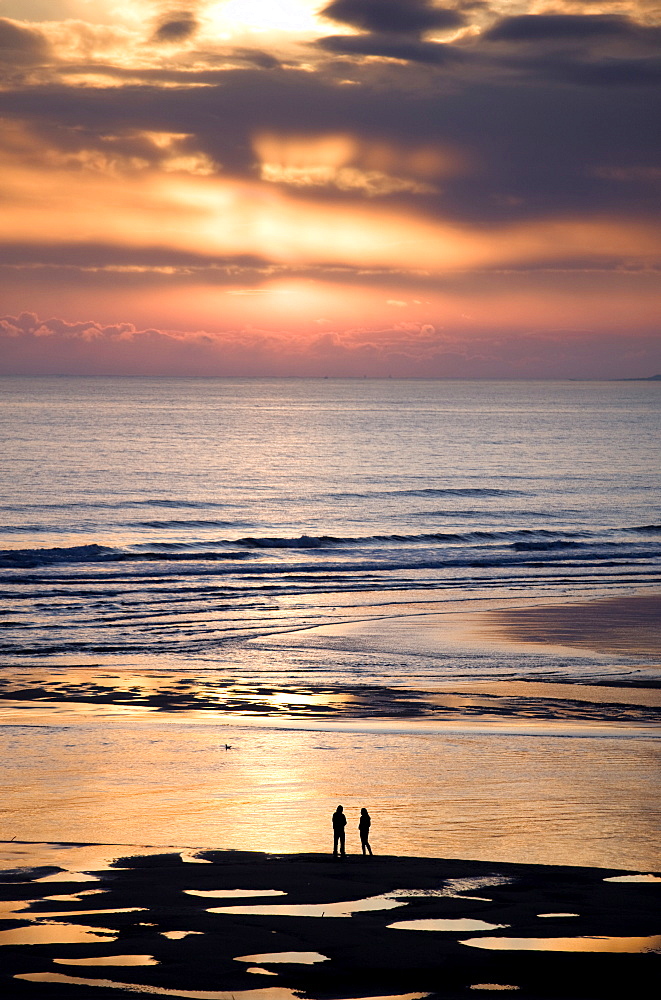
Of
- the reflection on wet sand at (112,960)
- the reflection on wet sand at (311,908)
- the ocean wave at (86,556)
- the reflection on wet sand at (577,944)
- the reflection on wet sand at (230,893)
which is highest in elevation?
the ocean wave at (86,556)

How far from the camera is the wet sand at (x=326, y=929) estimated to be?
12.6 metres

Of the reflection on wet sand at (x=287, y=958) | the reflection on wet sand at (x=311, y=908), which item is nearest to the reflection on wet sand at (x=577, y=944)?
the reflection on wet sand at (x=311, y=908)

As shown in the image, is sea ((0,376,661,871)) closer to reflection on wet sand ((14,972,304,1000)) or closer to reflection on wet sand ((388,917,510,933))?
reflection on wet sand ((388,917,510,933))

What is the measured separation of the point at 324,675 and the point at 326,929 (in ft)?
50.9

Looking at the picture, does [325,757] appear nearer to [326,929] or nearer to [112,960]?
[326,929]

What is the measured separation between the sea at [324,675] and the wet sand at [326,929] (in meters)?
1.14

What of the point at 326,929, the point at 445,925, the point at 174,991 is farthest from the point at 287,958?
the point at 445,925

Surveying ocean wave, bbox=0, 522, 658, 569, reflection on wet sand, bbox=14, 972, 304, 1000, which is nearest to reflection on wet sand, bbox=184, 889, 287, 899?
reflection on wet sand, bbox=14, 972, 304, 1000

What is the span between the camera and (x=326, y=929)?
13969 mm

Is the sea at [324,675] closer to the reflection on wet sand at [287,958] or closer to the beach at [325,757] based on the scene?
the beach at [325,757]

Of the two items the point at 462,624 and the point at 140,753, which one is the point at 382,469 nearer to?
the point at 462,624

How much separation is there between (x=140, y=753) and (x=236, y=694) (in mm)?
5488

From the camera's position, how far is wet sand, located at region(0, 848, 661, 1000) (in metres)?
12.6

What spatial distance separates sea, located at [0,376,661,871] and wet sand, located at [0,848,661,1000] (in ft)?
3.73
